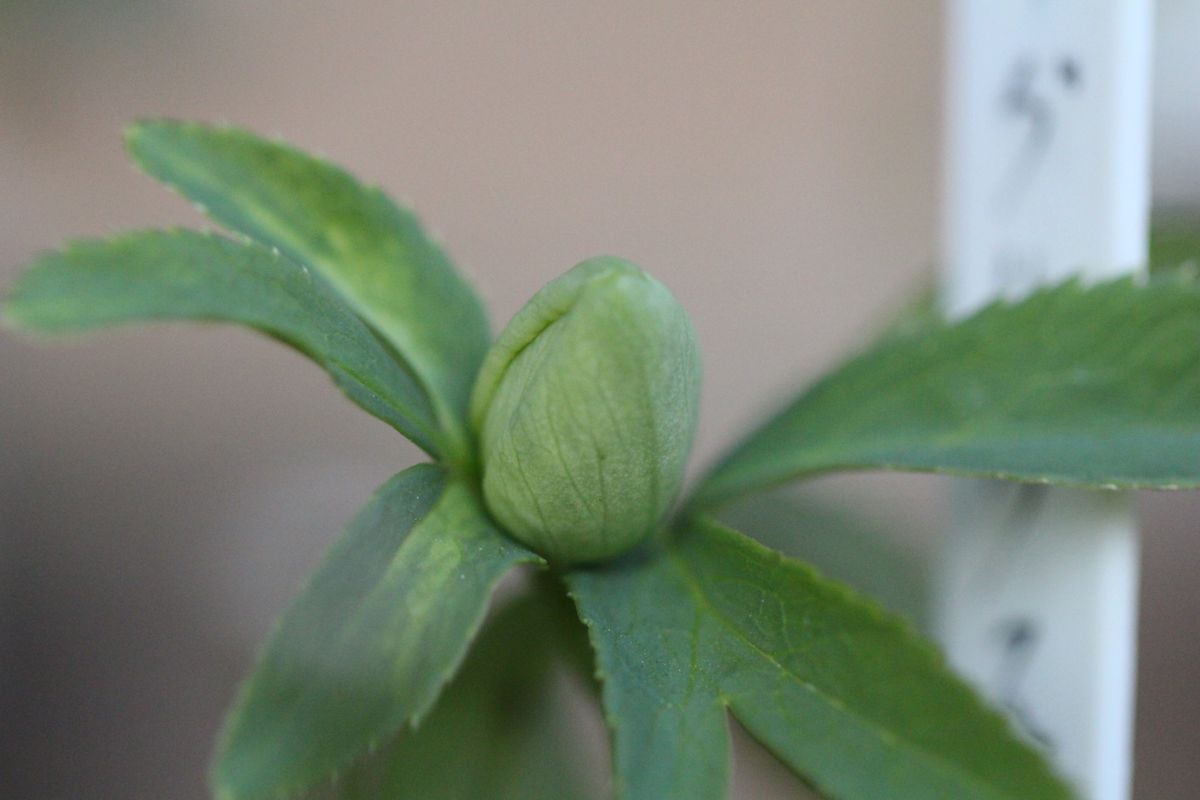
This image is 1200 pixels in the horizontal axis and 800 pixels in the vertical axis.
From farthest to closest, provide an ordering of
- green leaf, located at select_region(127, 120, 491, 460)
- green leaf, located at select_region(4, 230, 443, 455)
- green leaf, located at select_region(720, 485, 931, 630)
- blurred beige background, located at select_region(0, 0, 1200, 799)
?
1. blurred beige background, located at select_region(0, 0, 1200, 799)
2. green leaf, located at select_region(720, 485, 931, 630)
3. green leaf, located at select_region(127, 120, 491, 460)
4. green leaf, located at select_region(4, 230, 443, 455)

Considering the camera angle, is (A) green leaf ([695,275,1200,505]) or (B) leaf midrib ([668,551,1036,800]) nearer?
(B) leaf midrib ([668,551,1036,800])

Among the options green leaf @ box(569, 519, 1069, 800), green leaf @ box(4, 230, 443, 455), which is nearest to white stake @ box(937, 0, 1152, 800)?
green leaf @ box(569, 519, 1069, 800)

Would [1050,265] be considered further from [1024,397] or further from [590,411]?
[590,411]

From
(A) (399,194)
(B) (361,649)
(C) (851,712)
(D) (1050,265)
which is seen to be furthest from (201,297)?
(A) (399,194)

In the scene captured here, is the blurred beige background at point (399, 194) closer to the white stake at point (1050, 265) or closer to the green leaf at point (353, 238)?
the white stake at point (1050, 265)

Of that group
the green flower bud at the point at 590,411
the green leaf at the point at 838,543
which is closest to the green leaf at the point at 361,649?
the green flower bud at the point at 590,411

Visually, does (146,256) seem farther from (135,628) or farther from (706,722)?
(135,628)

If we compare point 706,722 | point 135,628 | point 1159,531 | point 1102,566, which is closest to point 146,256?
point 706,722

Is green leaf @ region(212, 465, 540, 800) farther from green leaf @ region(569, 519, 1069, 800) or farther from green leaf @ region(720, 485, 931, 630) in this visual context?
green leaf @ region(720, 485, 931, 630)
